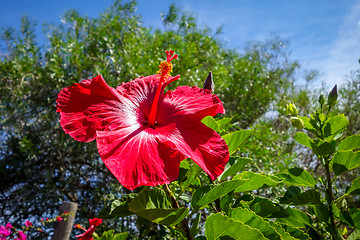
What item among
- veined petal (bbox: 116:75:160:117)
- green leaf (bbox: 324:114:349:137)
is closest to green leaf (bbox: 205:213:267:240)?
veined petal (bbox: 116:75:160:117)

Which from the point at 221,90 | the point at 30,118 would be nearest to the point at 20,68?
the point at 30,118

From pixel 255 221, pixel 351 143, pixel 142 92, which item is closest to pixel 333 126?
pixel 351 143

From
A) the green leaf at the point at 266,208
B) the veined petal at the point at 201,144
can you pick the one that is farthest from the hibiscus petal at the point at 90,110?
the green leaf at the point at 266,208

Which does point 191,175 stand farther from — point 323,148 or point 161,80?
point 323,148

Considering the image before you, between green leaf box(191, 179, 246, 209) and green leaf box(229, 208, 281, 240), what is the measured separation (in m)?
0.07

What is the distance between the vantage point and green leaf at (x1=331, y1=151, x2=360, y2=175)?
2.83ft

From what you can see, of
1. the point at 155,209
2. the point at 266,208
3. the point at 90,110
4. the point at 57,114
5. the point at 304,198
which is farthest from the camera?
the point at 57,114

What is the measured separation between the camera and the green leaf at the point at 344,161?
33.9 inches

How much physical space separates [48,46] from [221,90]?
280 centimetres

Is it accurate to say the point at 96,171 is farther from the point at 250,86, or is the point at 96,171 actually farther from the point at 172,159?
the point at 172,159

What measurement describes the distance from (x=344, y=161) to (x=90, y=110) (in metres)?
0.80

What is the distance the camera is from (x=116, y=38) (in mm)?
4121

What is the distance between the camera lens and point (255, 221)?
1.97 ft

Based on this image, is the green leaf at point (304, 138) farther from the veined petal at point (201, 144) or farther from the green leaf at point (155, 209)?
the green leaf at point (155, 209)
